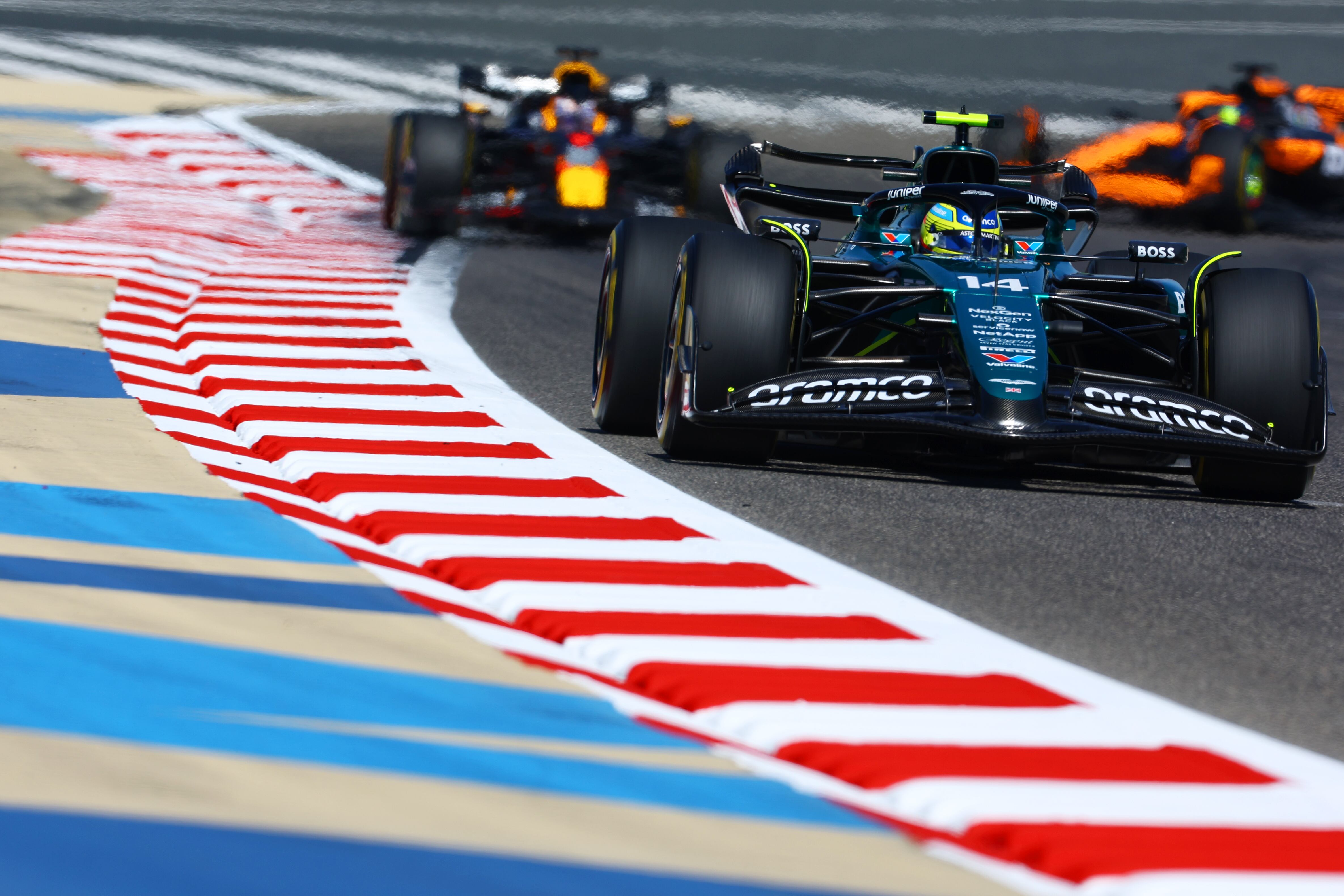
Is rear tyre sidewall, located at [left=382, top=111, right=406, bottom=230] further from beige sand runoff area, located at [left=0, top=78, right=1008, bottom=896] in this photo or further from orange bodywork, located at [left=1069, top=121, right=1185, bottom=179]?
beige sand runoff area, located at [left=0, top=78, right=1008, bottom=896]

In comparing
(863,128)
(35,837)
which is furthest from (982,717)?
(863,128)

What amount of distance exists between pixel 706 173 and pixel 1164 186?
15.5 ft

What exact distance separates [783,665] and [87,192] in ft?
37.1

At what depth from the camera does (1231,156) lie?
1597 cm

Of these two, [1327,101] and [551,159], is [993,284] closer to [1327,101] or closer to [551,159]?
[551,159]

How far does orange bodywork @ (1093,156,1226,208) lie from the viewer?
16.1 m

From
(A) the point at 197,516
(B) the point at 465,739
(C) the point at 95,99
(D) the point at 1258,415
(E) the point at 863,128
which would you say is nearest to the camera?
(B) the point at 465,739

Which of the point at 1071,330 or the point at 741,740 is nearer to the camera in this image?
the point at 741,740

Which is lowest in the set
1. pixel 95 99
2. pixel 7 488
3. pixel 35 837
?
pixel 95 99

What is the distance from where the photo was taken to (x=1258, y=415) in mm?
6070

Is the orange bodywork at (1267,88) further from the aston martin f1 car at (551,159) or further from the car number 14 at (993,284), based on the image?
the car number 14 at (993,284)

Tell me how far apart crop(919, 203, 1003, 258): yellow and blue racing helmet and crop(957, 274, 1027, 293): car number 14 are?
1.30 ft

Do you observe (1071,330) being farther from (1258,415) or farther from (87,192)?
(87,192)

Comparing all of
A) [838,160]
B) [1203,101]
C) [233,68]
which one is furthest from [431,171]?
[233,68]
